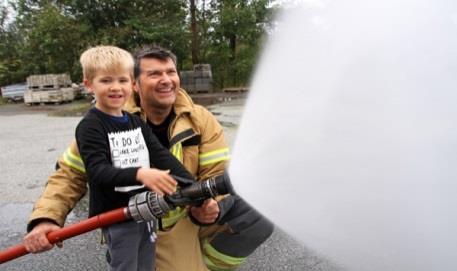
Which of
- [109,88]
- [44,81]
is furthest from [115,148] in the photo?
[44,81]

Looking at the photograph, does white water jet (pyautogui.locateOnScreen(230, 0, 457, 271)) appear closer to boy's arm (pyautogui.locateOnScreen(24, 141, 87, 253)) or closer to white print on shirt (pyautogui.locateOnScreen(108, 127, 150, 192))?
white print on shirt (pyautogui.locateOnScreen(108, 127, 150, 192))

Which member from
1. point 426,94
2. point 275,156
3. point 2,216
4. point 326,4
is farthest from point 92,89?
point 2,216

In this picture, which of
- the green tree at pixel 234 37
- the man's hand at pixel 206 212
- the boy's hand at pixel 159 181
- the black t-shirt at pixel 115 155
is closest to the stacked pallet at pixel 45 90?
the green tree at pixel 234 37

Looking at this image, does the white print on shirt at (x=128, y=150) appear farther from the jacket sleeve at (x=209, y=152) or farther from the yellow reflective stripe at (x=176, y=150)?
the jacket sleeve at (x=209, y=152)

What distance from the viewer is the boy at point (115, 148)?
1.75 meters

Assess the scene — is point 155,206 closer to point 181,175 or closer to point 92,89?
point 181,175

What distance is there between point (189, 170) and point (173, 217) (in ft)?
0.80

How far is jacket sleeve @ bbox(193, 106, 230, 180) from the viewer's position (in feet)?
7.65

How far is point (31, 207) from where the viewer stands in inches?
155

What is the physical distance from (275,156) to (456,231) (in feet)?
2.21

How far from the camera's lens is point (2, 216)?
375 cm

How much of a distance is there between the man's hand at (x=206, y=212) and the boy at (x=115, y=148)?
221mm

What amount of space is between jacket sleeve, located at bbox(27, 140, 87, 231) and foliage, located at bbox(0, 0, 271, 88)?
11.2 m

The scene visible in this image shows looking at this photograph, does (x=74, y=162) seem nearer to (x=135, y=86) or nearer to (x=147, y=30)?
(x=135, y=86)
